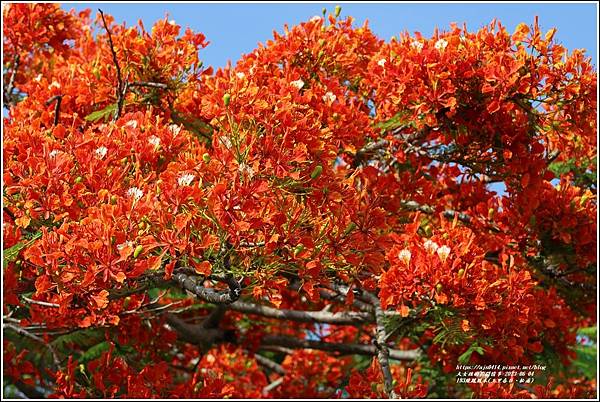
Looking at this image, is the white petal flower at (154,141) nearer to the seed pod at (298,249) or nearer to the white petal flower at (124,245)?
the white petal flower at (124,245)

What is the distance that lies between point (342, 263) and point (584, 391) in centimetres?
310

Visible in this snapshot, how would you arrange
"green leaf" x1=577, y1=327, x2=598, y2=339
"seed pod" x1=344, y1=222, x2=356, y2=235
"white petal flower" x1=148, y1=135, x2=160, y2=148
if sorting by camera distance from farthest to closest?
"green leaf" x1=577, y1=327, x2=598, y2=339 → "white petal flower" x1=148, y1=135, x2=160, y2=148 → "seed pod" x1=344, y1=222, x2=356, y2=235

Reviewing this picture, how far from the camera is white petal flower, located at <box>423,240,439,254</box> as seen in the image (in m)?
3.15

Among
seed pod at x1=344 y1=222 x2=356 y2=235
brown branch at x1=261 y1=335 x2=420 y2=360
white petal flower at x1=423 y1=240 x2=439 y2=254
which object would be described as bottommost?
brown branch at x1=261 y1=335 x2=420 y2=360

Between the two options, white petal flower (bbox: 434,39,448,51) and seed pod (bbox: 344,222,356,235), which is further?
white petal flower (bbox: 434,39,448,51)

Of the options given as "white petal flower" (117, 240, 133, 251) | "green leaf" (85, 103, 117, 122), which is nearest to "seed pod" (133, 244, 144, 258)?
"white petal flower" (117, 240, 133, 251)

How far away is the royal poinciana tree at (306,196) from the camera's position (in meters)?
2.46

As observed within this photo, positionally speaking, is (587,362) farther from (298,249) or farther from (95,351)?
(298,249)

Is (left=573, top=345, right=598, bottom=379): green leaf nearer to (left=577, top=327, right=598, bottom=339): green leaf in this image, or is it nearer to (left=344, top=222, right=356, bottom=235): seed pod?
(left=577, top=327, right=598, bottom=339): green leaf

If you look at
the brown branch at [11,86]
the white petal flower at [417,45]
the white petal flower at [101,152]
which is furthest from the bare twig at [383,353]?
the brown branch at [11,86]

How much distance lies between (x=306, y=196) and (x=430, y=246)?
798 millimetres

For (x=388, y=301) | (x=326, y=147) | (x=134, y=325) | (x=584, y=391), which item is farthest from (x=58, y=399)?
(x=584, y=391)

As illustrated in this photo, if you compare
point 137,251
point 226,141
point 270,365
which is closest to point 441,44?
point 226,141

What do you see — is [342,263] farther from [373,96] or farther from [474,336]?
[373,96]
